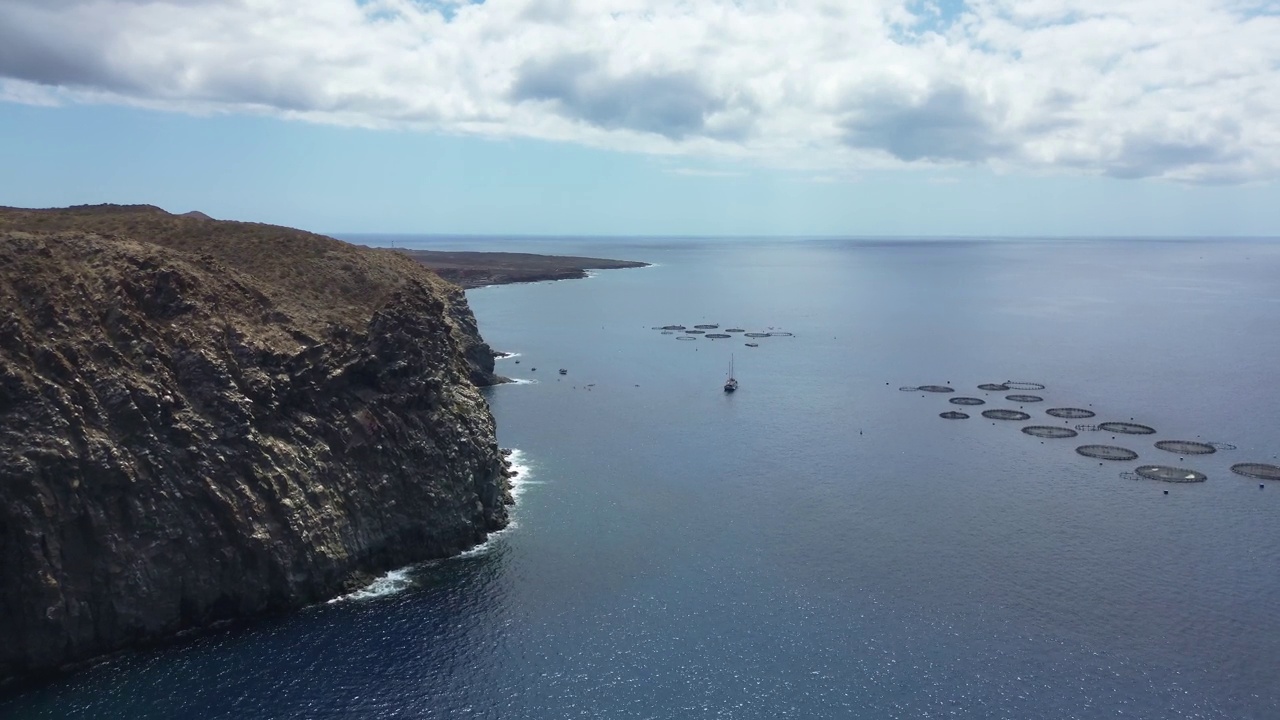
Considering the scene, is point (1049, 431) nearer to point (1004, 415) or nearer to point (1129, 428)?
point (1004, 415)

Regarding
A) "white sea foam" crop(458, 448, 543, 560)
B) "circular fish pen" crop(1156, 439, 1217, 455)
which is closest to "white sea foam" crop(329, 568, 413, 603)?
"white sea foam" crop(458, 448, 543, 560)

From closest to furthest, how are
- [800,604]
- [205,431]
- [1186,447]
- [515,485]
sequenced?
[205,431] → [800,604] → [515,485] → [1186,447]

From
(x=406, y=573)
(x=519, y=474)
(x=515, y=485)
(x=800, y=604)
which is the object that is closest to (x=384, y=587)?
(x=406, y=573)

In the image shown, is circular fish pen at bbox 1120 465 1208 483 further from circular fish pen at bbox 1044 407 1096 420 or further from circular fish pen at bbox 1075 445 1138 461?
circular fish pen at bbox 1044 407 1096 420

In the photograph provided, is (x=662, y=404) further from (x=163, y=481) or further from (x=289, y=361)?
(x=163, y=481)

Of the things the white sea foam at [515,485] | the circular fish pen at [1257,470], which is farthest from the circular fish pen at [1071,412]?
the white sea foam at [515,485]

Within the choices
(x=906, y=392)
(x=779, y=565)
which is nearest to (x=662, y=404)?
(x=906, y=392)

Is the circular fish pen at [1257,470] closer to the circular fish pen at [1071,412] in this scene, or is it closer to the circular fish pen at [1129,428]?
the circular fish pen at [1129,428]
